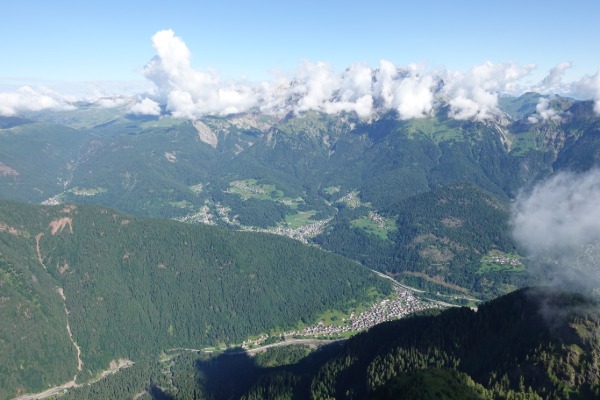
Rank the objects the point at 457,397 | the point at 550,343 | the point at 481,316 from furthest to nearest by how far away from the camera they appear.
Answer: the point at 481,316
the point at 550,343
the point at 457,397

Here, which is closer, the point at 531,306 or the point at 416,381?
the point at 416,381

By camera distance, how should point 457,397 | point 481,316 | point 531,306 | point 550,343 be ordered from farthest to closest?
point 481,316, point 531,306, point 550,343, point 457,397

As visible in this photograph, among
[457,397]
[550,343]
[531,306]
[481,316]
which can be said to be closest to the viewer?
[457,397]

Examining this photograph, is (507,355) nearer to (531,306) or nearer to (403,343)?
(531,306)

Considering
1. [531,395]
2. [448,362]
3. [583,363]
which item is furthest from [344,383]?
[583,363]

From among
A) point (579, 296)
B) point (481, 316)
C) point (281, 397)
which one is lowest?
point (281, 397)

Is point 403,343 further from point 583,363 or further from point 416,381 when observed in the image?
point 583,363

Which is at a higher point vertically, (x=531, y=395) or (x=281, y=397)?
(x=531, y=395)

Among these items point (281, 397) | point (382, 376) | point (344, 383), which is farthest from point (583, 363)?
point (281, 397)

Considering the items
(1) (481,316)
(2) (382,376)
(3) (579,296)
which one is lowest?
(2) (382,376)
